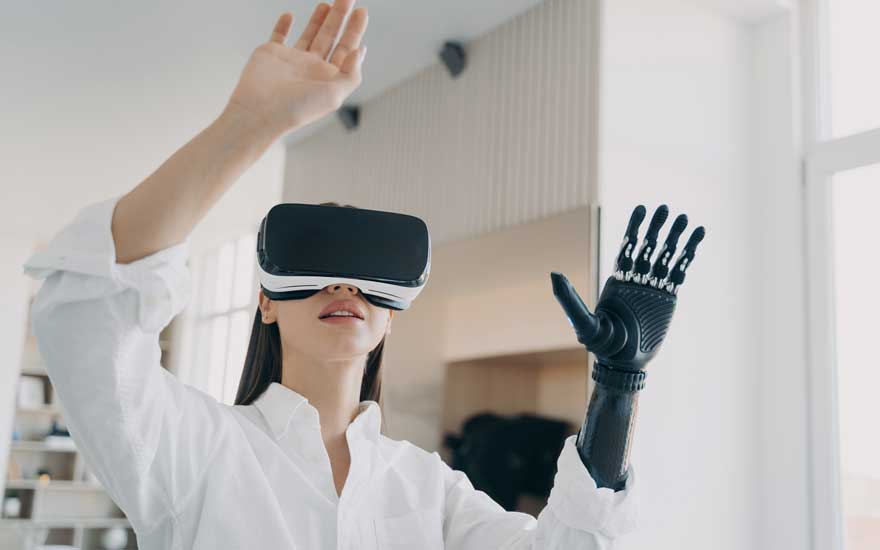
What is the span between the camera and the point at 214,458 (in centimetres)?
123

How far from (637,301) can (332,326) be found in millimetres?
427

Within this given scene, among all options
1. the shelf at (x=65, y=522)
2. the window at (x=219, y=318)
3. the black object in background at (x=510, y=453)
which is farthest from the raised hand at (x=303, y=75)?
the shelf at (x=65, y=522)

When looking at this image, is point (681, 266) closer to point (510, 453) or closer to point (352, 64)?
point (352, 64)

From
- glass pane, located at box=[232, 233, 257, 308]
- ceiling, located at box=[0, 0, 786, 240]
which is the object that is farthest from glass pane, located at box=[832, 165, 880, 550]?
glass pane, located at box=[232, 233, 257, 308]

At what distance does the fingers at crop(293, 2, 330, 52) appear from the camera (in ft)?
3.25

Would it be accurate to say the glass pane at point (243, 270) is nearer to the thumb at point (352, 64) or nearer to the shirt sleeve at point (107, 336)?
the shirt sleeve at point (107, 336)

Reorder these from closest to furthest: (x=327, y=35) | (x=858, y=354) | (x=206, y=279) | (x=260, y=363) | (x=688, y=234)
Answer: (x=327, y=35), (x=260, y=363), (x=858, y=354), (x=688, y=234), (x=206, y=279)

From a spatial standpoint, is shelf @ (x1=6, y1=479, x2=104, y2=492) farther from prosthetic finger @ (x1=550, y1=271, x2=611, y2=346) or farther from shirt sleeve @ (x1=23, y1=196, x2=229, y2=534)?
prosthetic finger @ (x1=550, y1=271, x2=611, y2=346)

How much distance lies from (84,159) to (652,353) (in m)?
4.81

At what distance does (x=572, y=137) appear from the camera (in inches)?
118

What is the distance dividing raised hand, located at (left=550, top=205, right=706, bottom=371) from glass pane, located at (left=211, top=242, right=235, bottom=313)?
21.0 ft

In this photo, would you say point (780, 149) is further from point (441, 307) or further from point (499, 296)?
point (441, 307)

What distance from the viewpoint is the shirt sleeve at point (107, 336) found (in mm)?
879

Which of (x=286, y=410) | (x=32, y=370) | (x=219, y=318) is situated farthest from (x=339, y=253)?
(x=32, y=370)
